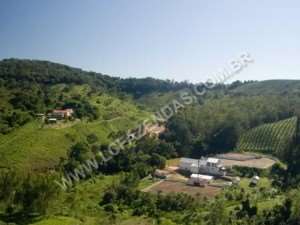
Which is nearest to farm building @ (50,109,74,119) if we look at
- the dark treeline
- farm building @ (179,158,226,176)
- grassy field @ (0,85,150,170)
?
grassy field @ (0,85,150,170)

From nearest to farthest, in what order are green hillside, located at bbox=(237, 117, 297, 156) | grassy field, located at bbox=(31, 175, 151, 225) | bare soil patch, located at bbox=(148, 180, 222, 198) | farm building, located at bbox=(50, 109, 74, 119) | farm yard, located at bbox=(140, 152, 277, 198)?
grassy field, located at bbox=(31, 175, 151, 225), bare soil patch, located at bbox=(148, 180, 222, 198), farm yard, located at bbox=(140, 152, 277, 198), green hillside, located at bbox=(237, 117, 297, 156), farm building, located at bbox=(50, 109, 74, 119)

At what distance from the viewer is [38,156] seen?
5319cm

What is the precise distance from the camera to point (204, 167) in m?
56.8

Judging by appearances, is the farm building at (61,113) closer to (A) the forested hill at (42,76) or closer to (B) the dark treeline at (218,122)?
(B) the dark treeline at (218,122)

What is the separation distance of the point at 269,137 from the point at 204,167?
68.2 ft

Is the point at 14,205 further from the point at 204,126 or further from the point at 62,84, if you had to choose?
the point at 62,84

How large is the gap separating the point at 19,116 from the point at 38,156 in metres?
12.7

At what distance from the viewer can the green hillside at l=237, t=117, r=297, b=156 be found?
68319mm

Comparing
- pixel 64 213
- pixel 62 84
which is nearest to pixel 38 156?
pixel 64 213

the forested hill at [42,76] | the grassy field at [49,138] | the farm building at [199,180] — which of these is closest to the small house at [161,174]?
the farm building at [199,180]

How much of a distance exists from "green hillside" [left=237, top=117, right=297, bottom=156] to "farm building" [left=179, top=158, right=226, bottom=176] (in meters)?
13.6

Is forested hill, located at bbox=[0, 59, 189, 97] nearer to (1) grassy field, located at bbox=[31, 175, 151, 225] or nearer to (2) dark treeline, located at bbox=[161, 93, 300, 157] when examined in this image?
(2) dark treeline, located at bbox=[161, 93, 300, 157]

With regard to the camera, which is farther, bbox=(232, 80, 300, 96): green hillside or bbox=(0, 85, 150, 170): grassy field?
bbox=(232, 80, 300, 96): green hillside

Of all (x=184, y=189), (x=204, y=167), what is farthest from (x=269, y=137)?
(x=184, y=189)
